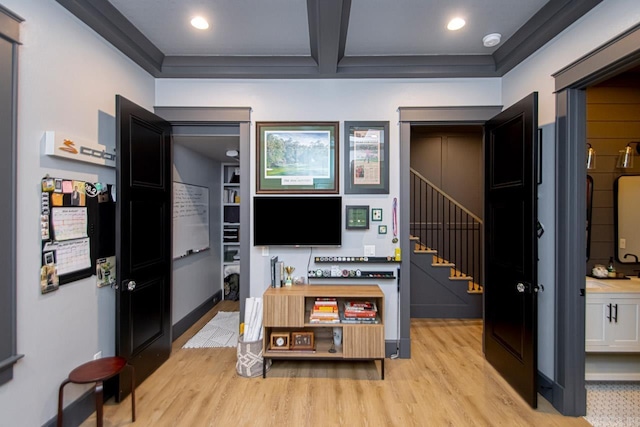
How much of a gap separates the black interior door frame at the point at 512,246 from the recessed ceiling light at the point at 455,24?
81 centimetres

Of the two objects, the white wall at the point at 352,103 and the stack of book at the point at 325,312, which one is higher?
the white wall at the point at 352,103

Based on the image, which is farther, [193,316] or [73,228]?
[193,316]

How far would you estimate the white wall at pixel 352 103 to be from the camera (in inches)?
119

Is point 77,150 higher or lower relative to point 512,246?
higher

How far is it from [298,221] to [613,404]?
3.00 m

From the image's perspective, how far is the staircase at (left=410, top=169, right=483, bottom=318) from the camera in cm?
416

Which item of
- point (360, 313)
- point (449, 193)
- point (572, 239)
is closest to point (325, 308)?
point (360, 313)

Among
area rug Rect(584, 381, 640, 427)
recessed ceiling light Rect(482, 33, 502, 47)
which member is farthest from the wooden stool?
recessed ceiling light Rect(482, 33, 502, 47)

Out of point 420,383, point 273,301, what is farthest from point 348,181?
point 420,383

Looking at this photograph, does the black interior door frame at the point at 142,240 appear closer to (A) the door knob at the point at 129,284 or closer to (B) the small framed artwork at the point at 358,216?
(A) the door knob at the point at 129,284

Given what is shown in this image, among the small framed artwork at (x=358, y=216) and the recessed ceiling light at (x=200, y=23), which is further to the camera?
the small framed artwork at (x=358, y=216)

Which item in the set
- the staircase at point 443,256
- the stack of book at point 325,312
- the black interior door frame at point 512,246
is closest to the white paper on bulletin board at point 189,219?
the stack of book at point 325,312

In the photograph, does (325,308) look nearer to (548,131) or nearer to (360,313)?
(360,313)

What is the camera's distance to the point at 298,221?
294cm
